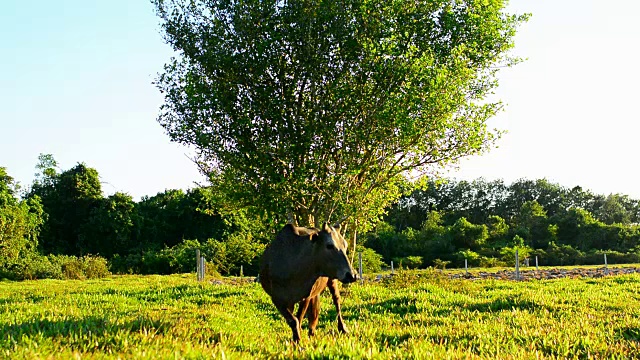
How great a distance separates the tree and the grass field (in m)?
4.18

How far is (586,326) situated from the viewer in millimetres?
10359

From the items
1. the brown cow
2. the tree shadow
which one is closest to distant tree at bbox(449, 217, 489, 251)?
the brown cow

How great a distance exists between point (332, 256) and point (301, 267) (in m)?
0.69

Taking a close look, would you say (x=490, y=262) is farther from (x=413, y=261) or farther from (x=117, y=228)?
(x=117, y=228)

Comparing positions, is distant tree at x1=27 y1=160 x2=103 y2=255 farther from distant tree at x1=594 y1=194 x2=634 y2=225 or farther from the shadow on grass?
distant tree at x1=594 y1=194 x2=634 y2=225

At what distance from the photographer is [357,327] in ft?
34.1

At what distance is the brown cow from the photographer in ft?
31.0

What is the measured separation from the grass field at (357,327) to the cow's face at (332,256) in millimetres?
1014

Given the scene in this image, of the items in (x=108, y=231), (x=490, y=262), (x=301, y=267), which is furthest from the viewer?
(x=108, y=231)

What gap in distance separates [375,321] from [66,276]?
3779 cm

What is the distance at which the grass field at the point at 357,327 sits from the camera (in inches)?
258

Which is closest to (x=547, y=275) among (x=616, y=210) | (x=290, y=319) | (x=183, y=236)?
(x=290, y=319)

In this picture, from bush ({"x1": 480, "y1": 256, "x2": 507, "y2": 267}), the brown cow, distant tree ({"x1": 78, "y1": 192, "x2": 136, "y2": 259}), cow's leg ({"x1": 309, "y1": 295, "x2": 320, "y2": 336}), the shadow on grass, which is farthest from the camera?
distant tree ({"x1": 78, "y1": 192, "x2": 136, "y2": 259})

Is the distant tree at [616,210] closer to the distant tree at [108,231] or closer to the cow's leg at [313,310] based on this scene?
the distant tree at [108,231]
